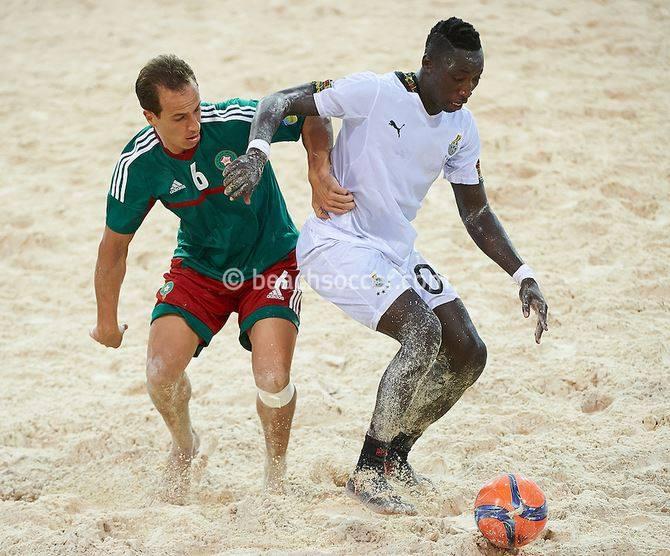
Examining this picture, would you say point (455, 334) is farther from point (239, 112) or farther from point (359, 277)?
point (239, 112)

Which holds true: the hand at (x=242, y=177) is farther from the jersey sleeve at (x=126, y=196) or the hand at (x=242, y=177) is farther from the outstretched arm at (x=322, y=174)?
the jersey sleeve at (x=126, y=196)

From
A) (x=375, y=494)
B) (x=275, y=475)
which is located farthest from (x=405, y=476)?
(x=275, y=475)

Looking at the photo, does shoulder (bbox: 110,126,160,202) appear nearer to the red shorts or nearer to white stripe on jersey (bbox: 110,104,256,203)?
white stripe on jersey (bbox: 110,104,256,203)

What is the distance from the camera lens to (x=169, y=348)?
3.69m

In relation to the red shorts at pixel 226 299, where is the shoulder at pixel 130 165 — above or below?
above

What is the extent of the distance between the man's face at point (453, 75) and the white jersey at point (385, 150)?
122mm

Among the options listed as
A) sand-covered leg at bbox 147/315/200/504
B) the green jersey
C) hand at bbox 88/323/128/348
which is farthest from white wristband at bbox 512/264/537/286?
hand at bbox 88/323/128/348

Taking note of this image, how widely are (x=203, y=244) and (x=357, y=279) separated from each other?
807 mm

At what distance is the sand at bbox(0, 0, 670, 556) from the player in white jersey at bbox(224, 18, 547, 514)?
1.31ft

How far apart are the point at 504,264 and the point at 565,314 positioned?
1.69 meters

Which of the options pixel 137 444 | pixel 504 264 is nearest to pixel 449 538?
pixel 504 264

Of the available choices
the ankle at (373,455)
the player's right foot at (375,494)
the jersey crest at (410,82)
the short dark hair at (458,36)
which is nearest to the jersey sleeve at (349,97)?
the jersey crest at (410,82)

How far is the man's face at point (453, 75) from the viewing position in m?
3.34

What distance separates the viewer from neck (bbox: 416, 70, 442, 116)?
3477 mm
